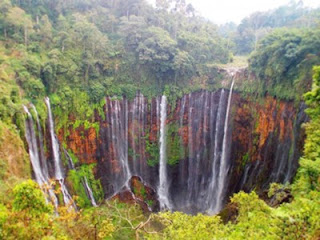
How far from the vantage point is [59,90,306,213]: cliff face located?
1532 centimetres

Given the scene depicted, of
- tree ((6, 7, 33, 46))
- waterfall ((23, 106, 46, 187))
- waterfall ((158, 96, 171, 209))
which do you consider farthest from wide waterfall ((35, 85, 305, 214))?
tree ((6, 7, 33, 46))

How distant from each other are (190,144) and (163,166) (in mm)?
2362

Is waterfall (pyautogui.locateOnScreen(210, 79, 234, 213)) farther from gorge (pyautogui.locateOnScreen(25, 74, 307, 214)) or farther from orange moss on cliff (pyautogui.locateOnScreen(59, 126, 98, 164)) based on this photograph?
orange moss on cliff (pyautogui.locateOnScreen(59, 126, 98, 164))

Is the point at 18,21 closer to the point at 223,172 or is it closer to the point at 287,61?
the point at 287,61

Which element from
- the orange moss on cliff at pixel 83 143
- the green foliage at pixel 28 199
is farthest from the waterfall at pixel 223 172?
the green foliage at pixel 28 199

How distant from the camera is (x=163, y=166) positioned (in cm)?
1795

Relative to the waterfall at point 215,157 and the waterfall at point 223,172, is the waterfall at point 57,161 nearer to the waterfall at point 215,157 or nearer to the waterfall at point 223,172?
the waterfall at point 215,157

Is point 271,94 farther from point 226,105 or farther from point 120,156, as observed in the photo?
point 120,156

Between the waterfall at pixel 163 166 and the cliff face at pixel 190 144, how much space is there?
10.7 inches

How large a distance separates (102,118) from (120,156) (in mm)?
2740

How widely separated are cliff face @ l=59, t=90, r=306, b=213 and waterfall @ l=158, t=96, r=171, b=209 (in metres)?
0.27

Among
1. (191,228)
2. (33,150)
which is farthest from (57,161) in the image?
(191,228)

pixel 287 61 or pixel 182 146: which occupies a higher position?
pixel 287 61

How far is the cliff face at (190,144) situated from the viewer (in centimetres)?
1532
